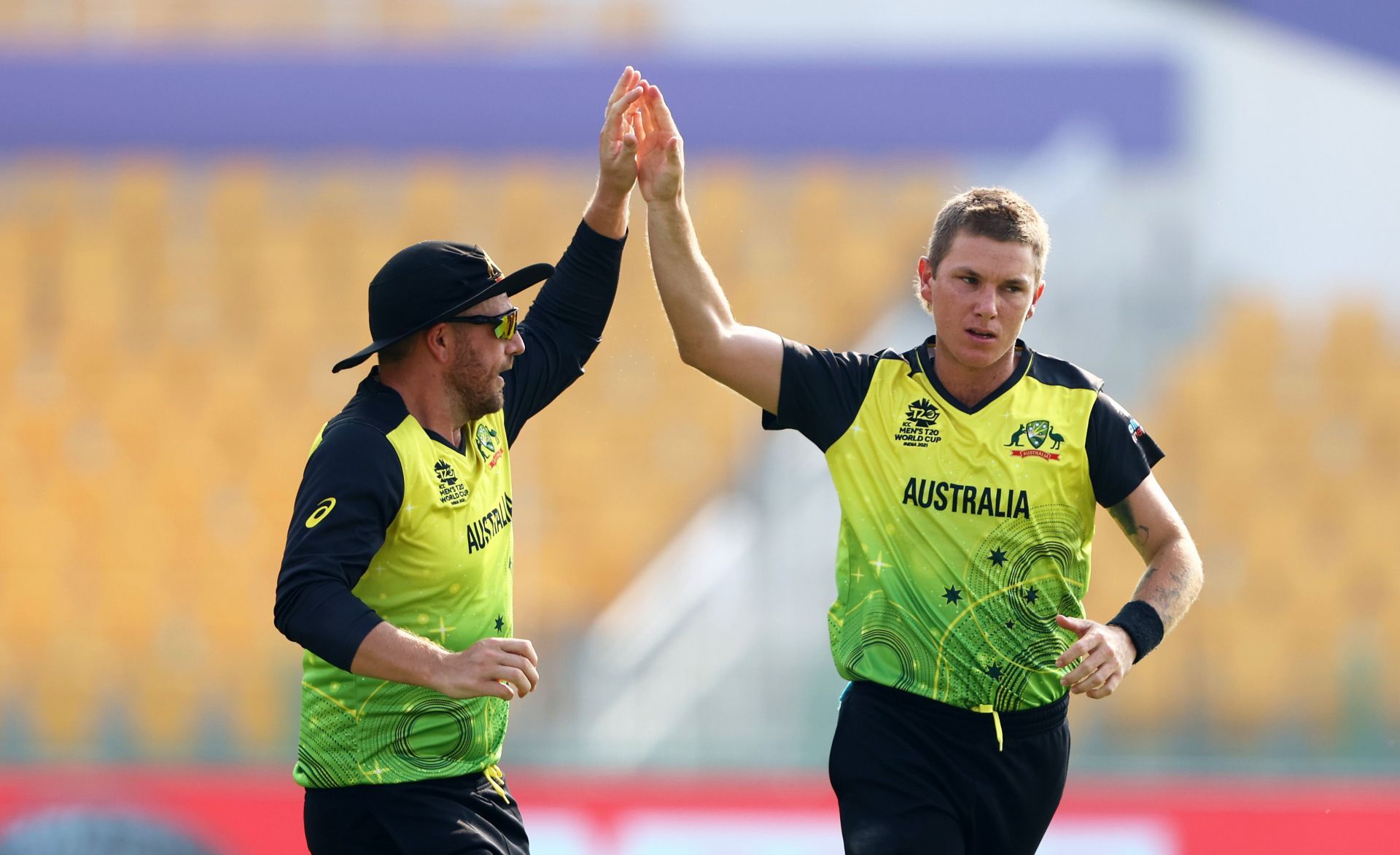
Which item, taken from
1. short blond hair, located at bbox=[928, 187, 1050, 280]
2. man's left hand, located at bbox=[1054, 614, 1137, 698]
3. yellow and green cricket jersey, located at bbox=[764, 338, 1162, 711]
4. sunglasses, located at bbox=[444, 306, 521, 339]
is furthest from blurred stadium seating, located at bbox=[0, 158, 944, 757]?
man's left hand, located at bbox=[1054, 614, 1137, 698]

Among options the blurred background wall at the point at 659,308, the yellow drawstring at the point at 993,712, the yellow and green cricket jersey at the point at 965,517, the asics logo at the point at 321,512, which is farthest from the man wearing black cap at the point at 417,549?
the blurred background wall at the point at 659,308

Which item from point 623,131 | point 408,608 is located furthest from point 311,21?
point 408,608

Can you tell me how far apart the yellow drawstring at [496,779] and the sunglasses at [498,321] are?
1.00 metres

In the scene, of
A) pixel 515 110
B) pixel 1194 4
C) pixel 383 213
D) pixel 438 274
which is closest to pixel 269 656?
pixel 383 213

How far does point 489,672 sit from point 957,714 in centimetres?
120

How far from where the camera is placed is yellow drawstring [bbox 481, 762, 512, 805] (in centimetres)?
375

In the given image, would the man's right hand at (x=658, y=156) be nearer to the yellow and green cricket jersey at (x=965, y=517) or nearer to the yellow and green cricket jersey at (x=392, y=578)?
the yellow and green cricket jersey at (x=965, y=517)

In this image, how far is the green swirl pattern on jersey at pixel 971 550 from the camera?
3.82 metres

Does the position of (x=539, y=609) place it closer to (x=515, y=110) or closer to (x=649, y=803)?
(x=649, y=803)

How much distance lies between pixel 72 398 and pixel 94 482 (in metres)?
0.72

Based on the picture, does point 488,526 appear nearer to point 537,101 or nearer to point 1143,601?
point 1143,601

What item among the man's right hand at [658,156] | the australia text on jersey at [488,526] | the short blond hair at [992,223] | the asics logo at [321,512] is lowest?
the asics logo at [321,512]

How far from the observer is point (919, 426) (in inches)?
155

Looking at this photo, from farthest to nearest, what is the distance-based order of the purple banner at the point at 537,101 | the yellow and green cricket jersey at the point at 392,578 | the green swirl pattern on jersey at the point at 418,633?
the purple banner at the point at 537,101
the green swirl pattern on jersey at the point at 418,633
the yellow and green cricket jersey at the point at 392,578
